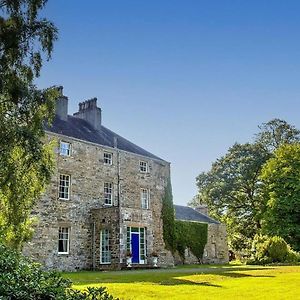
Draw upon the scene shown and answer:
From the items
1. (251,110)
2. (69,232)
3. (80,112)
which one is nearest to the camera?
(251,110)

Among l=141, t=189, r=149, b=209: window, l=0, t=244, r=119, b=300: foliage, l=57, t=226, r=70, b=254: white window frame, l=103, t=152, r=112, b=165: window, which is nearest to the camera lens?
l=0, t=244, r=119, b=300: foliage

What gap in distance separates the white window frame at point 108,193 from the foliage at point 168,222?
17.5 feet

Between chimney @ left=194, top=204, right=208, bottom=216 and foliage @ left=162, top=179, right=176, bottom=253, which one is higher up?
chimney @ left=194, top=204, right=208, bottom=216

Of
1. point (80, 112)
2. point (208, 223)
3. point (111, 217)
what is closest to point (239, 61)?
point (111, 217)

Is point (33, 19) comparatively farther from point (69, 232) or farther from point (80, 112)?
point (80, 112)

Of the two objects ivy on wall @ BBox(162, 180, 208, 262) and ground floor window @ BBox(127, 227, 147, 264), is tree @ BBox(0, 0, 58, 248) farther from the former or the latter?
ivy on wall @ BBox(162, 180, 208, 262)

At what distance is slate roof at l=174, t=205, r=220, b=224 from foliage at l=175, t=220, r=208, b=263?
A: 2.42 meters

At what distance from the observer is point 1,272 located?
24.9ft

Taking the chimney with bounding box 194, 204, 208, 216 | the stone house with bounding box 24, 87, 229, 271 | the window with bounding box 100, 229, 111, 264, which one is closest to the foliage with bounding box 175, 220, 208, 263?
the stone house with bounding box 24, 87, 229, 271

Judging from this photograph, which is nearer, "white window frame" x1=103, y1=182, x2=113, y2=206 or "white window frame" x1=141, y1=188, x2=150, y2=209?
"white window frame" x1=103, y1=182, x2=113, y2=206

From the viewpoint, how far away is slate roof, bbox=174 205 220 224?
4492 cm

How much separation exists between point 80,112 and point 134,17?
25027 mm

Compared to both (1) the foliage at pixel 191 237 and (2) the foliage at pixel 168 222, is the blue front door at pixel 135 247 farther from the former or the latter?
(1) the foliage at pixel 191 237

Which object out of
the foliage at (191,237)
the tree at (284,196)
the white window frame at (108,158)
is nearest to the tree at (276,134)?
the tree at (284,196)
